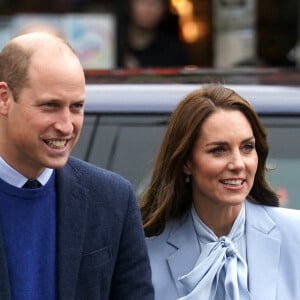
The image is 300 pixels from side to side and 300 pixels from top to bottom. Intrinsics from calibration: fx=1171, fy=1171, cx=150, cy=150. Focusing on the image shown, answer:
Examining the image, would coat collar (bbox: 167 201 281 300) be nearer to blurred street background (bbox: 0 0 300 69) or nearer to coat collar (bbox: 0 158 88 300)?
coat collar (bbox: 0 158 88 300)

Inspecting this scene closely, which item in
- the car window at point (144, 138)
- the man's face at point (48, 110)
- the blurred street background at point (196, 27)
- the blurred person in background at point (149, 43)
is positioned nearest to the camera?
the man's face at point (48, 110)

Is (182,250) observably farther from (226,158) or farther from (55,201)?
(55,201)

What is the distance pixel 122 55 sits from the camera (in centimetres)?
862

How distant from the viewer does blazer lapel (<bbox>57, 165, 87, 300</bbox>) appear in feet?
9.00

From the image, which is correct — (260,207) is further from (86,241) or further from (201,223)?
(86,241)

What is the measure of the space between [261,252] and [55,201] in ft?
2.60

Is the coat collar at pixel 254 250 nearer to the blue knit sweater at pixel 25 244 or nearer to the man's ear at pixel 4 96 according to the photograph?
the blue knit sweater at pixel 25 244

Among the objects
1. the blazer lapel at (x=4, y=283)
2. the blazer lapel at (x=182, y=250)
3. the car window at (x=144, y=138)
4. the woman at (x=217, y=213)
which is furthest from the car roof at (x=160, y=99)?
the blazer lapel at (x=4, y=283)

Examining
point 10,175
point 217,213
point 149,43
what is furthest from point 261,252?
point 149,43

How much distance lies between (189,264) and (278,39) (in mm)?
7745

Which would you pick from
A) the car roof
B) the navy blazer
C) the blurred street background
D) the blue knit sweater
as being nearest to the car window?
the car roof

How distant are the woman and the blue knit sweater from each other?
66 cm

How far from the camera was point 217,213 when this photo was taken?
11.2 ft

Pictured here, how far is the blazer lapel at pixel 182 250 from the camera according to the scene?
132 inches
